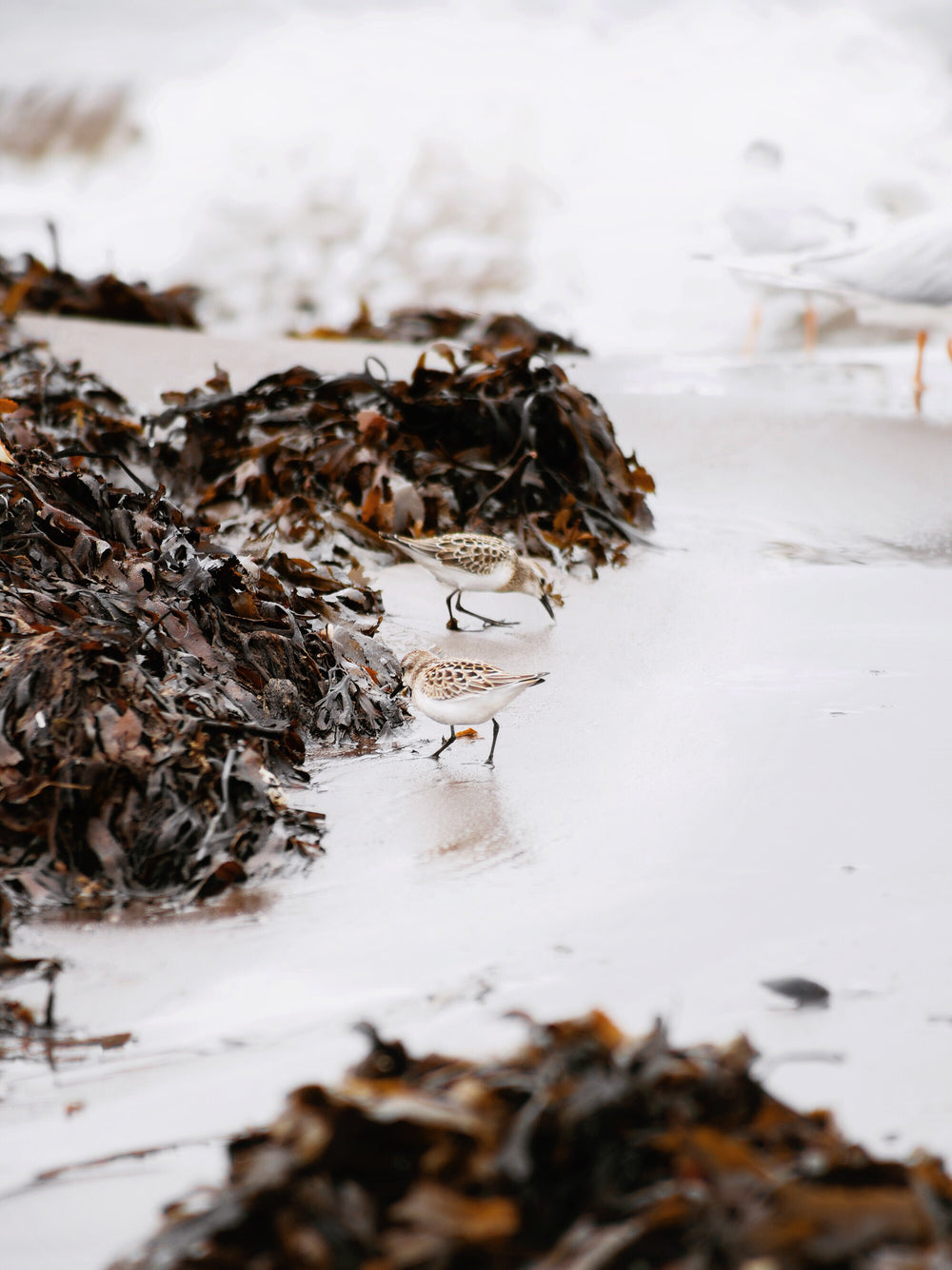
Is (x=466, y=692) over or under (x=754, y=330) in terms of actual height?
under

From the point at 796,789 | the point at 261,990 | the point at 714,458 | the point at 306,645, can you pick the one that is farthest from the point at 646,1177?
the point at 714,458

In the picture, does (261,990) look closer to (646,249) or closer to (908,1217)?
(908,1217)

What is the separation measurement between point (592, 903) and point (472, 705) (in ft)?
2.01

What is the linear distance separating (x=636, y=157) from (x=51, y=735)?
11.2 metres

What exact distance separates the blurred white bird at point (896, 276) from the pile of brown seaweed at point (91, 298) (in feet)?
10.4

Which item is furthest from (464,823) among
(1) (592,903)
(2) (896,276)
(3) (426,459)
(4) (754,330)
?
(4) (754,330)

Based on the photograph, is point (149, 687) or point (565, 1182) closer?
point (565, 1182)

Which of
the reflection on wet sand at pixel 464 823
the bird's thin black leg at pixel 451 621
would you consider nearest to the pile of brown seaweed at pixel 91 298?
the bird's thin black leg at pixel 451 621

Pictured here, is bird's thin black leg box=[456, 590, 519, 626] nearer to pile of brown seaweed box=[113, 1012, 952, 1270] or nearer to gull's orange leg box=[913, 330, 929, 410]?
pile of brown seaweed box=[113, 1012, 952, 1270]

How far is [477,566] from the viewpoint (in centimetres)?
322

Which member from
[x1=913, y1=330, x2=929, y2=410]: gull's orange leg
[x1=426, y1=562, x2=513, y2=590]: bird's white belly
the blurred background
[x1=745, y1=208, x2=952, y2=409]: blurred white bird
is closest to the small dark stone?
[x1=426, y1=562, x2=513, y2=590]: bird's white belly

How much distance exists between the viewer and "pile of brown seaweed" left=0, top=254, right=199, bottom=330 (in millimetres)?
6520

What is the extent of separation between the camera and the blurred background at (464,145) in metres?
9.56

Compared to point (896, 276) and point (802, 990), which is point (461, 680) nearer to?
point (802, 990)
